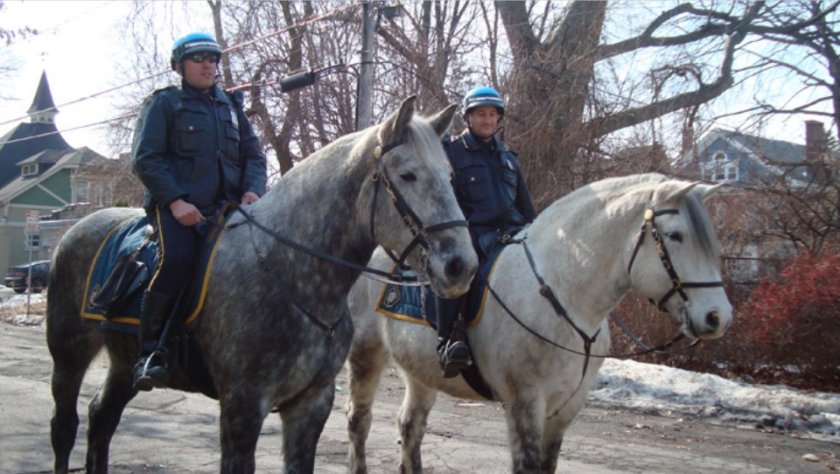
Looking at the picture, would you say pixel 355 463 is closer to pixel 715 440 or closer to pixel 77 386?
pixel 77 386

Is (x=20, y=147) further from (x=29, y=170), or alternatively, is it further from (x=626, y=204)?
(x=626, y=204)

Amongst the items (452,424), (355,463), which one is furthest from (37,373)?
(355,463)

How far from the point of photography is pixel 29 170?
62.0m

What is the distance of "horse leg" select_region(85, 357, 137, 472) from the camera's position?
505cm

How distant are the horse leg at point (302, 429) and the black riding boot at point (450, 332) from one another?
4.11 feet

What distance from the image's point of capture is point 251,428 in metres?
3.69

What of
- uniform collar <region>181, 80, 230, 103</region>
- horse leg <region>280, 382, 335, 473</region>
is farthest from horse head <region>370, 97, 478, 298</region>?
uniform collar <region>181, 80, 230, 103</region>

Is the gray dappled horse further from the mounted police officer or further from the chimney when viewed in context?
the chimney

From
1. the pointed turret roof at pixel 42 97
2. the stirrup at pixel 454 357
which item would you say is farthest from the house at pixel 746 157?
the pointed turret roof at pixel 42 97

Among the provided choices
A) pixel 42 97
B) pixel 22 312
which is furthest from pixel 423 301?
pixel 42 97

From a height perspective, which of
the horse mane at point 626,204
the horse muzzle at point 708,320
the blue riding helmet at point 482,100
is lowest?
the horse muzzle at point 708,320

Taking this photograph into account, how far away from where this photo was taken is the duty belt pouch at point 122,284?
4289 mm

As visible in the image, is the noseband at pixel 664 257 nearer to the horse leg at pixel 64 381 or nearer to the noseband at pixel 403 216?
the noseband at pixel 403 216

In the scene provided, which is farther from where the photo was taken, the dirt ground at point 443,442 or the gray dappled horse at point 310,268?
the dirt ground at point 443,442
